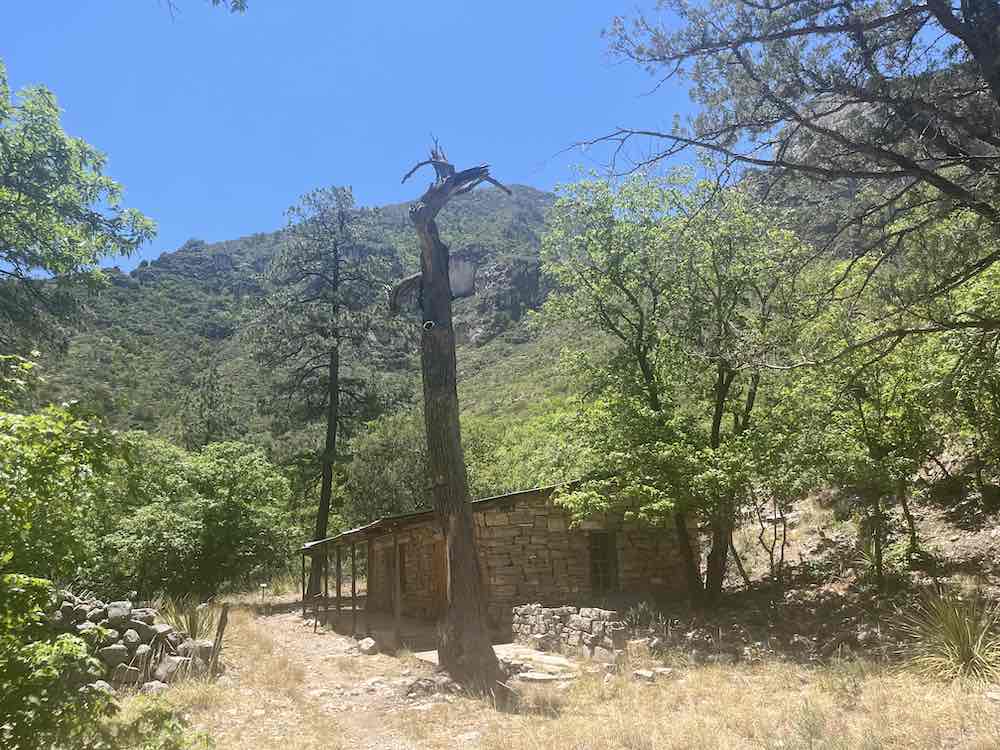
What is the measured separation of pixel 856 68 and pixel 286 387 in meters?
18.8

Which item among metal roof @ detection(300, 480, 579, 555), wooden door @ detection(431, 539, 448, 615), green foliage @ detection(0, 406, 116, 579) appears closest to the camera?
green foliage @ detection(0, 406, 116, 579)

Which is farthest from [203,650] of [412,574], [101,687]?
[412,574]

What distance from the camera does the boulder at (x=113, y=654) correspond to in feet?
28.6

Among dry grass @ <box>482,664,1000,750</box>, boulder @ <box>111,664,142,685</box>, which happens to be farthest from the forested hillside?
dry grass @ <box>482,664,1000,750</box>

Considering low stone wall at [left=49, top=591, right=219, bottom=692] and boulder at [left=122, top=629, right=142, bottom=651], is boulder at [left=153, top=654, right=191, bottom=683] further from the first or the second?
boulder at [left=122, top=629, right=142, bottom=651]

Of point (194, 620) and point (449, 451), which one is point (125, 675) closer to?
point (194, 620)

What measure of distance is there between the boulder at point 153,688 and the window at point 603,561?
356 inches

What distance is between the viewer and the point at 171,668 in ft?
29.5

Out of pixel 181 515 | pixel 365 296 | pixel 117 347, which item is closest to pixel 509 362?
pixel 117 347

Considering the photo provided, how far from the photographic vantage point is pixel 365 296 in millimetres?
22750

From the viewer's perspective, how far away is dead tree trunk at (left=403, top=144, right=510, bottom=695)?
9.84m

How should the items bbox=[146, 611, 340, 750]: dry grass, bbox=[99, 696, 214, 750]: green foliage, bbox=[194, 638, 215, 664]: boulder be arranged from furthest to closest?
bbox=[194, 638, 215, 664]: boulder → bbox=[146, 611, 340, 750]: dry grass → bbox=[99, 696, 214, 750]: green foliage

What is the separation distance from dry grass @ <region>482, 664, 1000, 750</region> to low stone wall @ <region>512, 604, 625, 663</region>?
235 cm

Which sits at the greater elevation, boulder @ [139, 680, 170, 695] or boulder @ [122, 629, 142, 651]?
boulder @ [122, 629, 142, 651]
